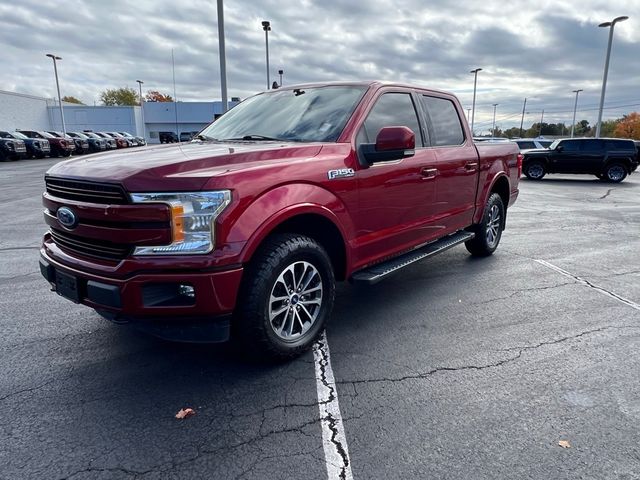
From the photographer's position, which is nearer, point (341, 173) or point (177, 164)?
point (177, 164)

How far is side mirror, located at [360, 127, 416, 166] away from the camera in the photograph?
3445mm

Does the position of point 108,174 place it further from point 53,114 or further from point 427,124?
point 53,114

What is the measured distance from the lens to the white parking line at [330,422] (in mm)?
2235

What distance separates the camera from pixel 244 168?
287cm

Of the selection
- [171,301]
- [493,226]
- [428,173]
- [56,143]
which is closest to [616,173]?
[493,226]

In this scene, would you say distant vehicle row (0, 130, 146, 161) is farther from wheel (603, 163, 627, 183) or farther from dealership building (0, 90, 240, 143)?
wheel (603, 163, 627, 183)

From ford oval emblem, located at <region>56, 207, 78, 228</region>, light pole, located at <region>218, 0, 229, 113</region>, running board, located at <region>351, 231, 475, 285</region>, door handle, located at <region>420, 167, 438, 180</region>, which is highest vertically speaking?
light pole, located at <region>218, 0, 229, 113</region>

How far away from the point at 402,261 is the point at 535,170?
1807cm

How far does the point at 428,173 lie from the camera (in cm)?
445

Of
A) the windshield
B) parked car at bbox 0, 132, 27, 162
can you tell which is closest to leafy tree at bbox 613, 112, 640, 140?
parked car at bbox 0, 132, 27, 162

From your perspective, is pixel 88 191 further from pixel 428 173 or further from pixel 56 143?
pixel 56 143

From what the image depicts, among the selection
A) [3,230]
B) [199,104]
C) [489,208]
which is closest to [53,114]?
[199,104]

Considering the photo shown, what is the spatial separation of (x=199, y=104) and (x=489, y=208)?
206ft

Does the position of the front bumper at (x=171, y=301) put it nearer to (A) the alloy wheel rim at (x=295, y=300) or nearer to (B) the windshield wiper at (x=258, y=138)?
(A) the alloy wheel rim at (x=295, y=300)
